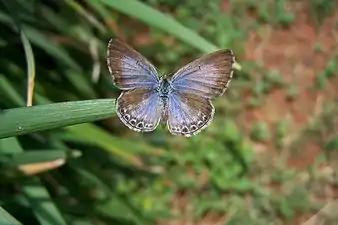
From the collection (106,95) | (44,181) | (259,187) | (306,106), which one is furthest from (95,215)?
(306,106)

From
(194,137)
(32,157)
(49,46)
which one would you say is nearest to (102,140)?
(49,46)

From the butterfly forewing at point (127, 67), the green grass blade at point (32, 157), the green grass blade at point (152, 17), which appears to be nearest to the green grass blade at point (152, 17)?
the green grass blade at point (152, 17)

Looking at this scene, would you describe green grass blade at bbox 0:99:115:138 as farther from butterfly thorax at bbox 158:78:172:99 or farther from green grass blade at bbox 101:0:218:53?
green grass blade at bbox 101:0:218:53

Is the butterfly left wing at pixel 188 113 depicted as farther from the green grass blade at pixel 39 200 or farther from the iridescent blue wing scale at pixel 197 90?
the green grass blade at pixel 39 200

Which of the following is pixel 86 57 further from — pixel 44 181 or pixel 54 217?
pixel 54 217

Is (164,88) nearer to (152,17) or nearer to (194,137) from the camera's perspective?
(152,17)
